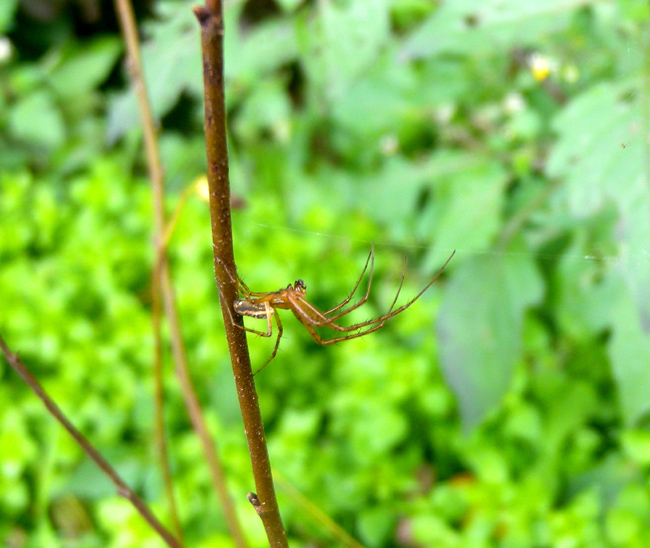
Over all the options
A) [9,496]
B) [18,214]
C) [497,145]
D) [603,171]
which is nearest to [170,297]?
[603,171]

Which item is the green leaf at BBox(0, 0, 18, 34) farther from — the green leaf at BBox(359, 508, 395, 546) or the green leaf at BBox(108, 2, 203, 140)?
the green leaf at BBox(359, 508, 395, 546)

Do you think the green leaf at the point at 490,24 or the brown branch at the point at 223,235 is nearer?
the brown branch at the point at 223,235

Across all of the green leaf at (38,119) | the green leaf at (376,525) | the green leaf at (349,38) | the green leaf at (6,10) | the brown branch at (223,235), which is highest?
the green leaf at (6,10)

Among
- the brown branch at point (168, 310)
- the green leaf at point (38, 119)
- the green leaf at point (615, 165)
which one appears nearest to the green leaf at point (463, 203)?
the green leaf at point (615, 165)

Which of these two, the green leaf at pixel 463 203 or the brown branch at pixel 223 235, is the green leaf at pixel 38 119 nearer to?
the green leaf at pixel 463 203

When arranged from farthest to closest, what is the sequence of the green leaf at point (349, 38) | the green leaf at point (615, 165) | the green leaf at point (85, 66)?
1. the green leaf at point (85, 66)
2. the green leaf at point (349, 38)
3. the green leaf at point (615, 165)

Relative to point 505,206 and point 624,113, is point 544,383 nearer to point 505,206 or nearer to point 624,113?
point 505,206

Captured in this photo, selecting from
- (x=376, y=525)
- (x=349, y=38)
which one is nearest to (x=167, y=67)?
(x=349, y=38)
